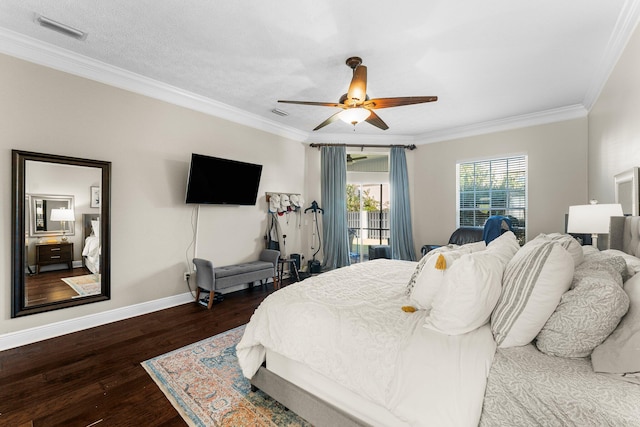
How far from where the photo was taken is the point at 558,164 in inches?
170

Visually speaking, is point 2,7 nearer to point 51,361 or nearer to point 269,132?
point 51,361

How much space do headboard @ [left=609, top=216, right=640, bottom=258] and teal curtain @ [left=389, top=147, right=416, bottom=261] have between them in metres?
3.51

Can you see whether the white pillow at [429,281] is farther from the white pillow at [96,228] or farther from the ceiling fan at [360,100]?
the white pillow at [96,228]

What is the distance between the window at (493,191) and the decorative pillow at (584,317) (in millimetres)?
4099

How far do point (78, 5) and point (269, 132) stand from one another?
294 centimetres

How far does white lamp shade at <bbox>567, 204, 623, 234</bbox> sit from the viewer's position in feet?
7.57

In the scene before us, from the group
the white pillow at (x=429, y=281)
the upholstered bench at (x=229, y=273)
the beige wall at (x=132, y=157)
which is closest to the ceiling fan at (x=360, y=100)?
the white pillow at (x=429, y=281)

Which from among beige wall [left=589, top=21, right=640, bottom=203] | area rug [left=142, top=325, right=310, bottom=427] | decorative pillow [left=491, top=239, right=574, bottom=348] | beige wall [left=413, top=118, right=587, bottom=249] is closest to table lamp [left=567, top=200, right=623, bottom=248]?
beige wall [left=589, top=21, right=640, bottom=203]

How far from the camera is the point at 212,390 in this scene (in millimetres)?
1993

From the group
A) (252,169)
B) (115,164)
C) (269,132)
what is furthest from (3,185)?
(269,132)

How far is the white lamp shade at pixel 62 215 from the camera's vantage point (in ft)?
9.59

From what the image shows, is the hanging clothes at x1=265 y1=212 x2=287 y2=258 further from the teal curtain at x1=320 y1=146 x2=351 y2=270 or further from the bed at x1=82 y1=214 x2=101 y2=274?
the bed at x1=82 y1=214 x2=101 y2=274

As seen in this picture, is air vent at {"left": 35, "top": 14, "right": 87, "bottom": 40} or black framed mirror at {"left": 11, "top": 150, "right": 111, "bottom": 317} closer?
air vent at {"left": 35, "top": 14, "right": 87, "bottom": 40}

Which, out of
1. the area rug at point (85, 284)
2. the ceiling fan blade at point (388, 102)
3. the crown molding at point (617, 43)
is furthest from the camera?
the area rug at point (85, 284)
